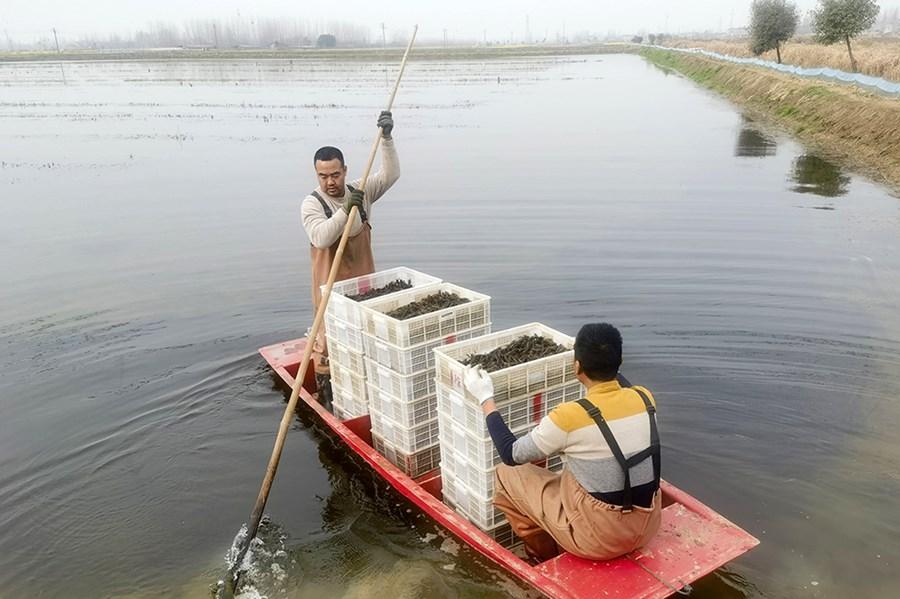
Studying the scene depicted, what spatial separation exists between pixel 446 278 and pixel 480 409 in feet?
23.4

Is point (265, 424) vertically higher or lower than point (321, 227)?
lower

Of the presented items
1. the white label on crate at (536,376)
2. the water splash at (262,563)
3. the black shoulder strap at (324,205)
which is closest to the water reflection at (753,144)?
the black shoulder strap at (324,205)

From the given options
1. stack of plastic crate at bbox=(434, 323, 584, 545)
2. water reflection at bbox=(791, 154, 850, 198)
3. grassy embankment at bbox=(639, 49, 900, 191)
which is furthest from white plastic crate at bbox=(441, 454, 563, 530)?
grassy embankment at bbox=(639, 49, 900, 191)

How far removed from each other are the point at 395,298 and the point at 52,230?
39.9 ft

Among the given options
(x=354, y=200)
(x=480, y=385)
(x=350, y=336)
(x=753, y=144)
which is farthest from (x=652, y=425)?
(x=753, y=144)

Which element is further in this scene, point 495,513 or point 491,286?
point 491,286

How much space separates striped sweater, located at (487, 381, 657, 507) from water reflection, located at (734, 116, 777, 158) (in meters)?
19.1

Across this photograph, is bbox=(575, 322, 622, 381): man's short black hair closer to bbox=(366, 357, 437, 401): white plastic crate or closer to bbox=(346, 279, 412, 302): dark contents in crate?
bbox=(366, 357, 437, 401): white plastic crate

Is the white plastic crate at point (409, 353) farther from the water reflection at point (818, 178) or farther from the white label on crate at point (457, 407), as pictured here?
the water reflection at point (818, 178)

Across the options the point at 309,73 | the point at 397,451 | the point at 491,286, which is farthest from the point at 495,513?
the point at 309,73

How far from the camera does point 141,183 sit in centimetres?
1895

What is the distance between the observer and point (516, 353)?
4.79m

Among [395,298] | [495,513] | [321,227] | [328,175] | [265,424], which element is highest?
[328,175]

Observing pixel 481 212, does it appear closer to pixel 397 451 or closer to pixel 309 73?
pixel 397 451
